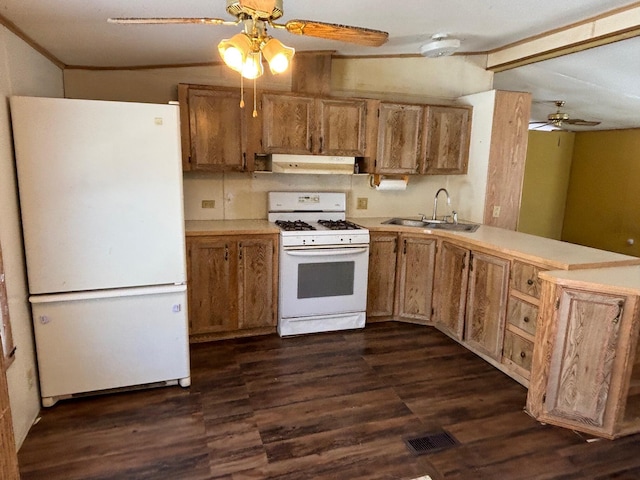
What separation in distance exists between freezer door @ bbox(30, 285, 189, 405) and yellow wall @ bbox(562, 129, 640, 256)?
6.51 meters

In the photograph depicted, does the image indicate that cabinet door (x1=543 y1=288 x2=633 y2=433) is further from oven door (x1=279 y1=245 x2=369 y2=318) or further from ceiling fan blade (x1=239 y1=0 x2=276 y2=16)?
ceiling fan blade (x1=239 y1=0 x2=276 y2=16)

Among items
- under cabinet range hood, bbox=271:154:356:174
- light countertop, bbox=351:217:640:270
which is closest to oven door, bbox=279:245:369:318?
light countertop, bbox=351:217:640:270

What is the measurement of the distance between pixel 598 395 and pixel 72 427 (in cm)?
294

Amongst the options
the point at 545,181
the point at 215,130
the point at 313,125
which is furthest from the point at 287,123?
the point at 545,181

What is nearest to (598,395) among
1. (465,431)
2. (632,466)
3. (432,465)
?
(632,466)

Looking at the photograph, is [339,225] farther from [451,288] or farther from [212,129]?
[212,129]

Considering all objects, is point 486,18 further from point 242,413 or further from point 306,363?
point 242,413

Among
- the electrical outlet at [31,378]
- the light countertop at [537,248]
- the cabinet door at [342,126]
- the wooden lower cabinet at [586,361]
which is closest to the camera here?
the wooden lower cabinet at [586,361]

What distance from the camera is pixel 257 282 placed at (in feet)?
11.0

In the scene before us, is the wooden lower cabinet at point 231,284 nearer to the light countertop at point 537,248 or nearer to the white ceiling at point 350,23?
the light countertop at point 537,248

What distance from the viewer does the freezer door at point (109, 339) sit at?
2346mm

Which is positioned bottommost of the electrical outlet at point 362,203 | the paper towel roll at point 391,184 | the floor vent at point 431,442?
the floor vent at point 431,442

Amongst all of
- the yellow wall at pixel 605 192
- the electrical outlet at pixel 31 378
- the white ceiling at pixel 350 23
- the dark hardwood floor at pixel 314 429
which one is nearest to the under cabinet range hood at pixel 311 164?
the white ceiling at pixel 350 23

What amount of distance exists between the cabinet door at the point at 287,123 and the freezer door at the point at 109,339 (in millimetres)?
1501
